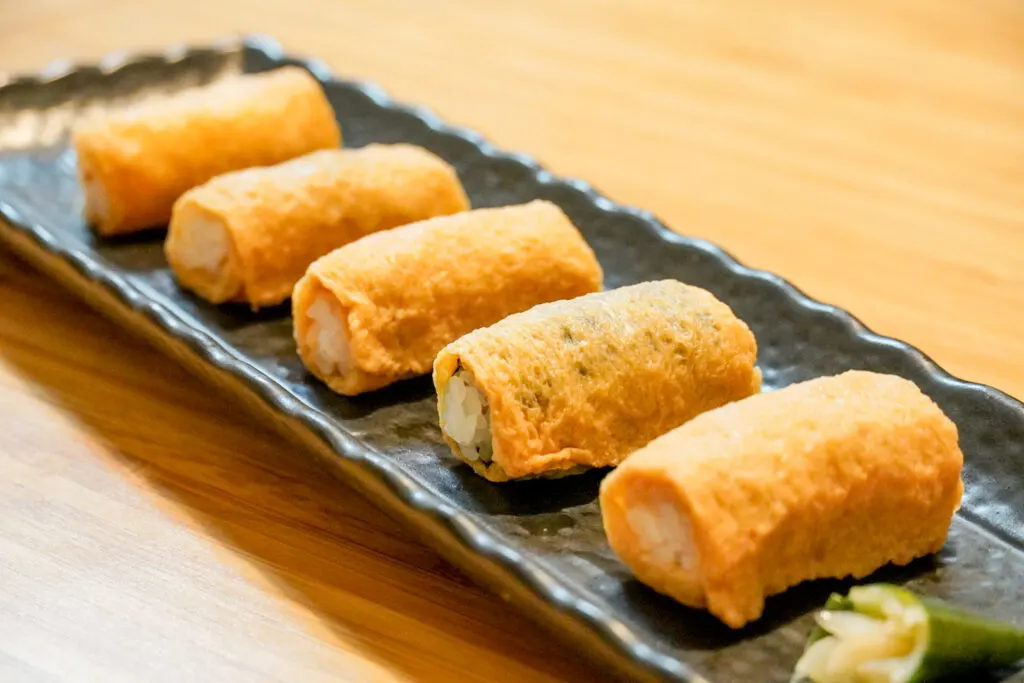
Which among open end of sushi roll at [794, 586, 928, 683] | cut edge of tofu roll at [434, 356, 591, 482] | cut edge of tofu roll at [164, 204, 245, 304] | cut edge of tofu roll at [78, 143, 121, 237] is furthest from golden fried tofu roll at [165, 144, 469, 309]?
open end of sushi roll at [794, 586, 928, 683]

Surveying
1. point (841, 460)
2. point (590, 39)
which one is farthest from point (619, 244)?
point (590, 39)

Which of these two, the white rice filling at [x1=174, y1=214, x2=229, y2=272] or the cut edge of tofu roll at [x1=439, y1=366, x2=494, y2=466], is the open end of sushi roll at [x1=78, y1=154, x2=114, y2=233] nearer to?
the white rice filling at [x1=174, y1=214, x2=229, y2=272]

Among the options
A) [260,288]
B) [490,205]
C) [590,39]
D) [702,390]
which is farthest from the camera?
[590,39]

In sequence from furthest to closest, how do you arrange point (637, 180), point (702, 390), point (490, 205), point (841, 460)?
point (637, 180), point (490, 205), point (702, 390), point (841, 460)

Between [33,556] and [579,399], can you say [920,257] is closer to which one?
[579,399]

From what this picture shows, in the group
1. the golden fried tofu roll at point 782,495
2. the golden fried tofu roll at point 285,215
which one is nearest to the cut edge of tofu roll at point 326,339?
the golden fried tofu roll at point 285,215

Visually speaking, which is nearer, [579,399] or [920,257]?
[579,399]

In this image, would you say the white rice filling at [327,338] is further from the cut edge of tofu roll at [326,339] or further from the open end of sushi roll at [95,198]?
the open end of sushi roll at [95,198]
